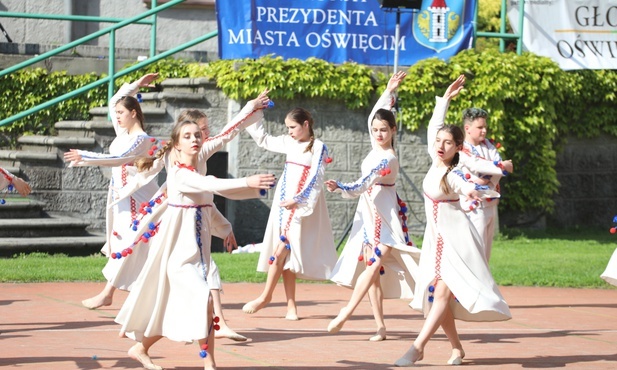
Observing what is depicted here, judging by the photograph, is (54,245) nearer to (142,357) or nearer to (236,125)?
(236,125)

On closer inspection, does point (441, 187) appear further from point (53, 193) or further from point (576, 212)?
point (576, 212)

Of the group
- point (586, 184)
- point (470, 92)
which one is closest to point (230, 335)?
point (470, 92)

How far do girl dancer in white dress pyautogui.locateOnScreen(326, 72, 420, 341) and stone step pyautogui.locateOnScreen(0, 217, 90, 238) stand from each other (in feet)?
20.2

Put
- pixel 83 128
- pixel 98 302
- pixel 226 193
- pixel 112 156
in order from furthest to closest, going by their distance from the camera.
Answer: pixel 83 128 < pixel 98 302 < pixel 112 156 < pixel 226 193

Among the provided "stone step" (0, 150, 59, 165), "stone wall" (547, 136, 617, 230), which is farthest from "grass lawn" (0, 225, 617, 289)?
"stone wall" (547, 136, 617, 230)

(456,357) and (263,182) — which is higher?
(263,182)

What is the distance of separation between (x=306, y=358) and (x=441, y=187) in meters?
1.52

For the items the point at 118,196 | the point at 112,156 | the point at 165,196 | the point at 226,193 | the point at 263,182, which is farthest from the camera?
the point at 118,196

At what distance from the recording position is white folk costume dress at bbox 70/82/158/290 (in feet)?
32.2

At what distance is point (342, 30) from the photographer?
634 inches

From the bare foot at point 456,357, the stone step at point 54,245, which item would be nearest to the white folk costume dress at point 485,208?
the bare foot at point 456,357

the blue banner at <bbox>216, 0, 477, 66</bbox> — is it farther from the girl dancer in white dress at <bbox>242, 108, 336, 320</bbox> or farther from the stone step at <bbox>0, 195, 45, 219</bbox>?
the girl dancer in white dress at <bbox>242, 108, 336, 320</bbox>

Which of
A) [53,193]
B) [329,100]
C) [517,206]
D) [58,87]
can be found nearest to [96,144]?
[53,193]

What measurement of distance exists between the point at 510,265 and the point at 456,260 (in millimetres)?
6667
